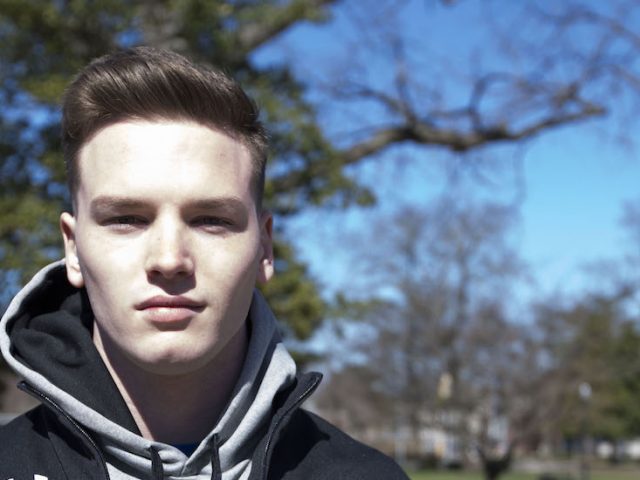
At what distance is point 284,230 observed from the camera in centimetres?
887

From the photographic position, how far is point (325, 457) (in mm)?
1706

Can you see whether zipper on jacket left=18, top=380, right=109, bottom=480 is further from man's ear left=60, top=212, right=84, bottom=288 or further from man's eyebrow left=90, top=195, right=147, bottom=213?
man's eyebrow left=90, top=195, right=147, bottom=213

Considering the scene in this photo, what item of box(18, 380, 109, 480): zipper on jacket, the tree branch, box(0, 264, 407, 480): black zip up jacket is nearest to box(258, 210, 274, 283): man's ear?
box(0, 264, 407, 480): black zip up jacket

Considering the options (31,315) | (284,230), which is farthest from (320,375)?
(284,230)

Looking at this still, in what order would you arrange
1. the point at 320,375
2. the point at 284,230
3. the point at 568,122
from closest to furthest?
the point at 320,375 < the point at 284,230 < the point at 568,122

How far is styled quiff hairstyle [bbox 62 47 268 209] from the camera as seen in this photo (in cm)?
159

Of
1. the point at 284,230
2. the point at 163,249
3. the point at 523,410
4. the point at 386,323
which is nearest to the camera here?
the point at 163,249

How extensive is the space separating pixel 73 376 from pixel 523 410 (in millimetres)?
22667

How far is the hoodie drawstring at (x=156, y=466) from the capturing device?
151cm

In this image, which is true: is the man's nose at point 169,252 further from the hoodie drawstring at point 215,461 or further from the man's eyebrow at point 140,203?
the hoodie drawstring at point 215,461

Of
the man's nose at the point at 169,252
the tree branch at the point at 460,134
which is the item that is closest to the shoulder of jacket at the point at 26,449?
the man's nose at the point at 169,252

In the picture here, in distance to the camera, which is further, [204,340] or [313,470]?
[313,470]

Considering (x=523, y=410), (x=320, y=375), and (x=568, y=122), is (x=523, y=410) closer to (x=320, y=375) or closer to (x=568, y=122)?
(x=568, y=122)

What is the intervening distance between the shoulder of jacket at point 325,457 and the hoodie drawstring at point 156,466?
0.22m
